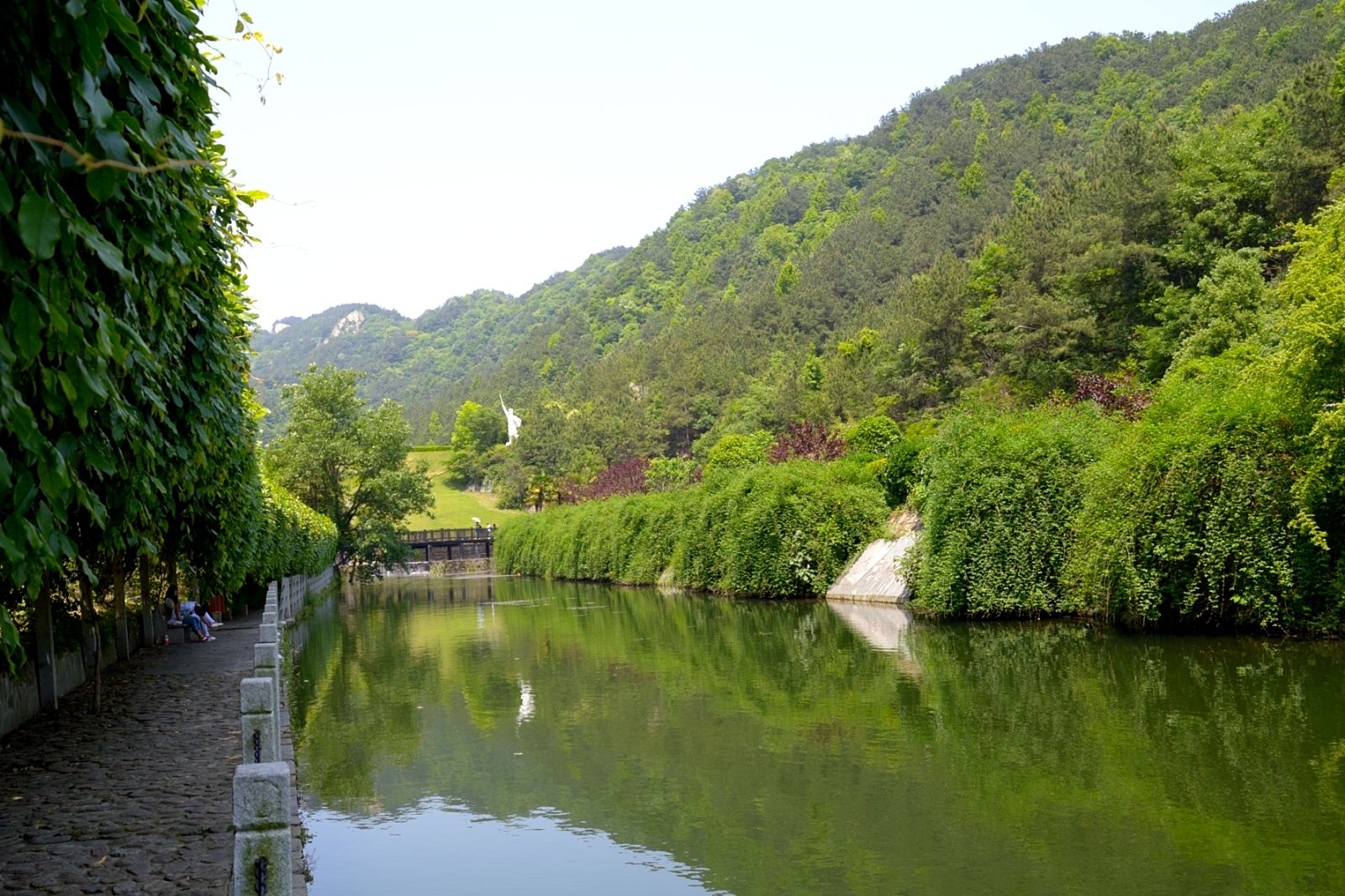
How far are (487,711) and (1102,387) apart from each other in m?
24.0

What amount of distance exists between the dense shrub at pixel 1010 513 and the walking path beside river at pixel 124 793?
15.2 metres

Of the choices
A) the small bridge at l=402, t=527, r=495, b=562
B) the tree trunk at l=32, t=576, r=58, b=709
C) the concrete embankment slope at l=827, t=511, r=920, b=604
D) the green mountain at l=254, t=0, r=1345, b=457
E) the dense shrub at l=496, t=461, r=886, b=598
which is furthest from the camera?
the small bridge at l=402, t=527, r=495, b=562

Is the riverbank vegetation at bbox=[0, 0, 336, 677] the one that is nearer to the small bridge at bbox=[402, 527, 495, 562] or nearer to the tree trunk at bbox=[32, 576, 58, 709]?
the tree trunk at bbox=[32, 576, 58, 709]

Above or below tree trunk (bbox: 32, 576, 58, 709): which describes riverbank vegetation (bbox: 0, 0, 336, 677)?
above

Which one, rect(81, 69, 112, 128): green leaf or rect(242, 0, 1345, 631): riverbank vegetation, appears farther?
rect(242, 0, 1345, 631): riverbank vegetation

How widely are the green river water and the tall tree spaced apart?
45.3 metres

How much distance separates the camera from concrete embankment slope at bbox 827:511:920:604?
33.3m

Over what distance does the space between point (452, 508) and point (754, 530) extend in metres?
104

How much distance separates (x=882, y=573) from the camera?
3438 centimetres

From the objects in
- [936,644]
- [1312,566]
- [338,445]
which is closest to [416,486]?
[338,445]

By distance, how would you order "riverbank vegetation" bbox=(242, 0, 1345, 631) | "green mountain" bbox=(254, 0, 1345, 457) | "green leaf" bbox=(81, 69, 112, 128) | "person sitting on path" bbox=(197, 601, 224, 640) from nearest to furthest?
1. "green leaf" bbox=(81, 69, 112, 128)
2. "riverbank vegetation" bbox=(242, 0, 1345, 631)
3. "person sitting on path" bbox=(197, 601, 224, 640)
4. "green mountain" bbox=(254, 0, 1345, 457)

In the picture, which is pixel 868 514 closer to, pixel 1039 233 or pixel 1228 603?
pixel 1228 603

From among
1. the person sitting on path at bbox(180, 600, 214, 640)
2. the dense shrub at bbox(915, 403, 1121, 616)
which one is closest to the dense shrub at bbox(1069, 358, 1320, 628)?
the dense shrub at bbox(915, 403, 1121, 616)

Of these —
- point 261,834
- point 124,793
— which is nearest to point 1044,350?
point 124,793
